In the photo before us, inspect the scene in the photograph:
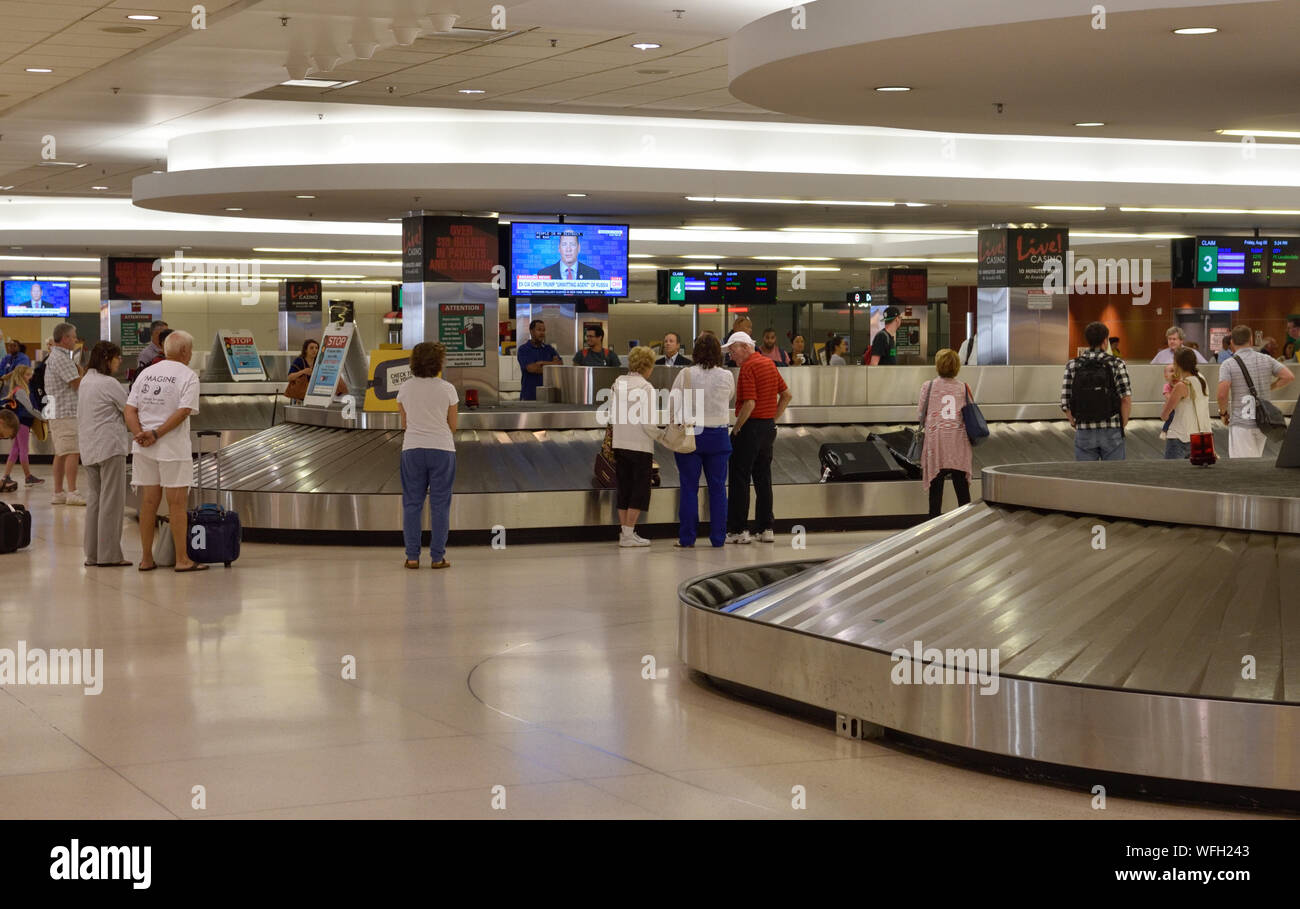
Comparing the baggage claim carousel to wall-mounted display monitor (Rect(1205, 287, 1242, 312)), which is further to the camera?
wall-mounted display monitor (Rect(1205, 287, 1242, 312))

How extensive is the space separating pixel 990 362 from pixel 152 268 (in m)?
15.8

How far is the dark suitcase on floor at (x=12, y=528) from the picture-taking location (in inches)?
495

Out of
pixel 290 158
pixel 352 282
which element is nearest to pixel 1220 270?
pixel 290 158

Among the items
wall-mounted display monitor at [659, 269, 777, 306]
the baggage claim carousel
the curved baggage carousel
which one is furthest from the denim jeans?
wall-mounted display monitor at [659, 269, 777, 306]

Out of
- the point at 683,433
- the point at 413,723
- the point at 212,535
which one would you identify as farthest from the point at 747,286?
the point at 413,723

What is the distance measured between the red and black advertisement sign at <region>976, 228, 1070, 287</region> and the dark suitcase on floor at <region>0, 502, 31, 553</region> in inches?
464

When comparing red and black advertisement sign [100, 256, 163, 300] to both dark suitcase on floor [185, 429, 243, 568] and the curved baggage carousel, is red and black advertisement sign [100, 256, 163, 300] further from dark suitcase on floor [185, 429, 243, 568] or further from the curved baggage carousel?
the curved baggage carousel

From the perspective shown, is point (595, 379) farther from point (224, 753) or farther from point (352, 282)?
point (352, 282)

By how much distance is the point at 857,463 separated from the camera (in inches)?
610

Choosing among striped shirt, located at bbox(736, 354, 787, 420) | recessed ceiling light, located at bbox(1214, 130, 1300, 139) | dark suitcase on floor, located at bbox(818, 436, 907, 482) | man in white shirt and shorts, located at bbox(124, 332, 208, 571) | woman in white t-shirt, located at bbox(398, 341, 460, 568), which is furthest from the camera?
dark suitcase on floor, located at bbox(818, 436, 907, 482)

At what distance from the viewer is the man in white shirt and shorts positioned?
11180mm

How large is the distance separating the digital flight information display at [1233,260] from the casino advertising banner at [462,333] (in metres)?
9.72

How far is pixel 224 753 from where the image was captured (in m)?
6.15

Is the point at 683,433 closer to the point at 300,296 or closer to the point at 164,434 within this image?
the point at 164,434
